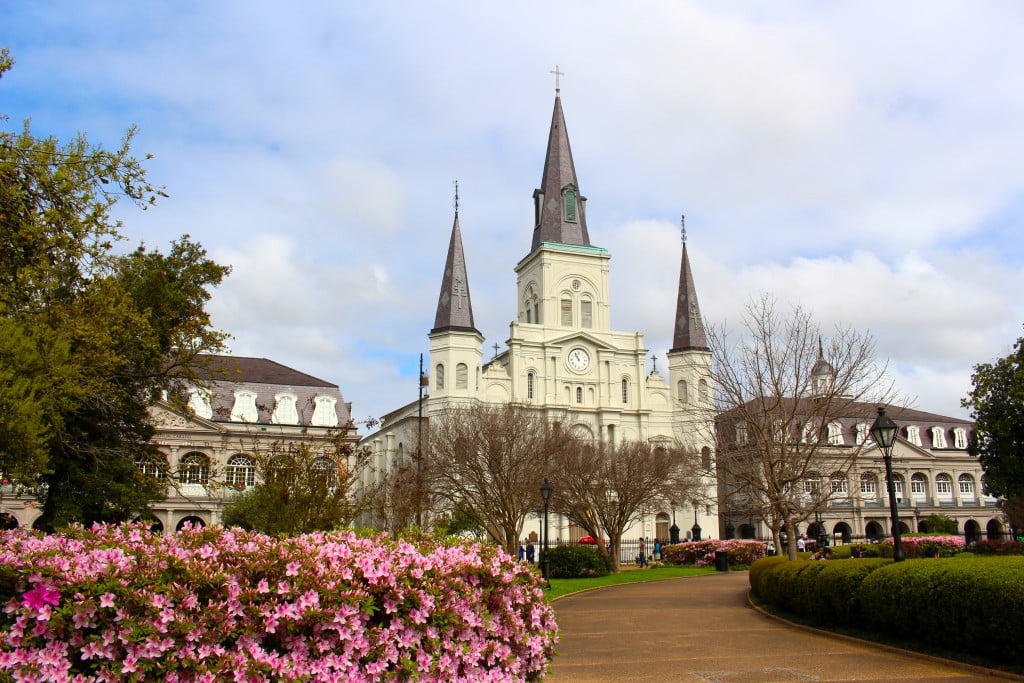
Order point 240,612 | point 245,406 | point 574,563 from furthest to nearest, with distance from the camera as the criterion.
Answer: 1. point 245,406
2. point 574,563
3. point 240,612

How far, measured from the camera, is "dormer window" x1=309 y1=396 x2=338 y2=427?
54656mm

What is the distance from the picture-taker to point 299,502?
1800cm

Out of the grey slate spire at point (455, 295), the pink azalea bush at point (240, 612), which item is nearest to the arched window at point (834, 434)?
the pink azalea bush at point (240, 612)

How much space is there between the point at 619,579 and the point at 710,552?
9.80 m

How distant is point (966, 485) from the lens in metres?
74.2

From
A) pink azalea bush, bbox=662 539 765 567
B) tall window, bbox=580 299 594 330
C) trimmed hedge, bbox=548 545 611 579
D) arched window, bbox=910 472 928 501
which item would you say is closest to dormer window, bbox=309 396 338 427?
tall window, bbox=580 299 594 330

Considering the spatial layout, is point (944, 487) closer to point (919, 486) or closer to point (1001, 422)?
point (919, 486)

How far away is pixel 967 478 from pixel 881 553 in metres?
59.0

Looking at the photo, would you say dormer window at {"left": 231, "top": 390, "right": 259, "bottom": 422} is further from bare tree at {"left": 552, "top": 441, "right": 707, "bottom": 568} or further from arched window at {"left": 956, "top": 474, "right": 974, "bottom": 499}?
arched window at {"left": 956, "top": 474, "right": 974, "bottom": 499}

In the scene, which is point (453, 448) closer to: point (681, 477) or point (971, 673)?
point (681, 477)

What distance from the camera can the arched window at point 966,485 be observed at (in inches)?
2904

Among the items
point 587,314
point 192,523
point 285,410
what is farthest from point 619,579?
point 587,314

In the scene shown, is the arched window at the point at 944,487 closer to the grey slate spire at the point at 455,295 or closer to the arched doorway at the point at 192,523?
the grey slate spire at the point at 455,295

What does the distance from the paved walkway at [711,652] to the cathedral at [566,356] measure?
40838 millimetres
